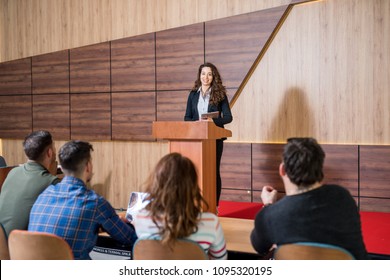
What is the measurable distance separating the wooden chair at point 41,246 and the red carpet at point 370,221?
212 centimetres

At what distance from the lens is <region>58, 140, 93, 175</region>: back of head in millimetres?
2391

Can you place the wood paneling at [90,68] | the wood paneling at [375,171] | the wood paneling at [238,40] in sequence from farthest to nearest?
the wood paneling at [90,68] < the wood paneling at [238,40] < the wood paneling at [375,171]

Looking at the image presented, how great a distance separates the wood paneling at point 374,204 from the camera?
460 cm

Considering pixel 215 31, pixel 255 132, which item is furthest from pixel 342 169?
pixel 215 31

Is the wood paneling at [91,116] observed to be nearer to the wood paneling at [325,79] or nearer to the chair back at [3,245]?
the wood paneling at [325,79]

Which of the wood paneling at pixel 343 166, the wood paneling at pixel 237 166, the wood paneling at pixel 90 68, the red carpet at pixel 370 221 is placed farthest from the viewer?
the wood paneling at pixel 90 68

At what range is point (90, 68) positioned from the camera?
6.14 metres

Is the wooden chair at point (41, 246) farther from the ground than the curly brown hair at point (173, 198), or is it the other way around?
the curly brown hair at point (173, 198)

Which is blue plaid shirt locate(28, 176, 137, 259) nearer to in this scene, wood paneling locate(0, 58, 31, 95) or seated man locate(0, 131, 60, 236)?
seated man locate(0, 131, 60, 236)

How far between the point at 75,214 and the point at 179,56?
11.9 feet

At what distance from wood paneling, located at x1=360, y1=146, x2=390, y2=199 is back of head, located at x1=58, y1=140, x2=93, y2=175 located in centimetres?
A: 324

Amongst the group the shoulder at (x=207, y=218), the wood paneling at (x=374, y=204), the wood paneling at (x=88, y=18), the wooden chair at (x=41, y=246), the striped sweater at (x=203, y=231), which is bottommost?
the wood paneling at (x=374, y=204)

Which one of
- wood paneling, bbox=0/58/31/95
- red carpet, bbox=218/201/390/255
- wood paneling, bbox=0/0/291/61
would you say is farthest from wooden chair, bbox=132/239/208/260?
wood paneling, bbox=0/58/31/95

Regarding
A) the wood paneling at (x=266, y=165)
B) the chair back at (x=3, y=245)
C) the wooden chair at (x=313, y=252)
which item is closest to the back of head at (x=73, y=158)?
the chair back at (x=3, y=245)
